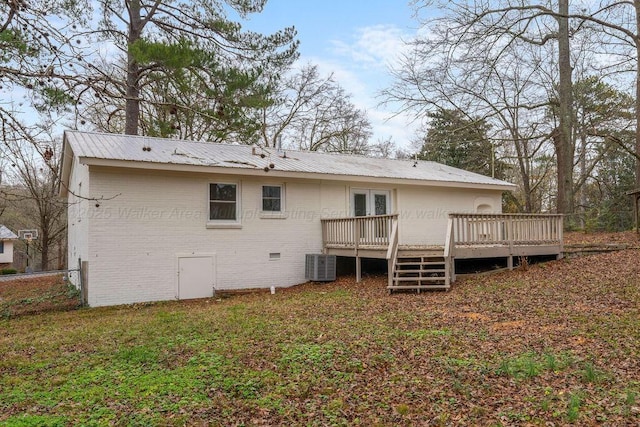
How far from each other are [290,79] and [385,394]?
21.4 metres

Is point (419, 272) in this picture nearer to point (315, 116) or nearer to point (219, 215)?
point (219, 215)

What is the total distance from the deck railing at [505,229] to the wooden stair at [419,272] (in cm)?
74

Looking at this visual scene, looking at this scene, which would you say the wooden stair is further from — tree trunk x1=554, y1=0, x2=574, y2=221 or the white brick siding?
tree trunk x1=554, y1=0, x2=574, y2=221

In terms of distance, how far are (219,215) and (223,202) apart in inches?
14.3

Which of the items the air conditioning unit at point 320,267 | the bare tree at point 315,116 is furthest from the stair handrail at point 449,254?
the bare tree at point 315,116

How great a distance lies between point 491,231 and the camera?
36.1 feet

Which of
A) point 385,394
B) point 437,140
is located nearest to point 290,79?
point 437,140

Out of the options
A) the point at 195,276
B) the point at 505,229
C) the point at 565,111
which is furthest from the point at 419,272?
the point at 565,111

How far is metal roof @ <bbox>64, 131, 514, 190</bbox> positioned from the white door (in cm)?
243

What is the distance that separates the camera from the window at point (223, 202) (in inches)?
440

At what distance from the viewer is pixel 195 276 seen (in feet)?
35.3

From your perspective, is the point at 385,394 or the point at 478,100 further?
the point at 478,100

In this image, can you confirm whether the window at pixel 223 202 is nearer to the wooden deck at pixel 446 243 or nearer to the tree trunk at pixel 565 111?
the wooden deck at pixel 446 243

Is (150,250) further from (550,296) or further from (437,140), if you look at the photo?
(437,140)
